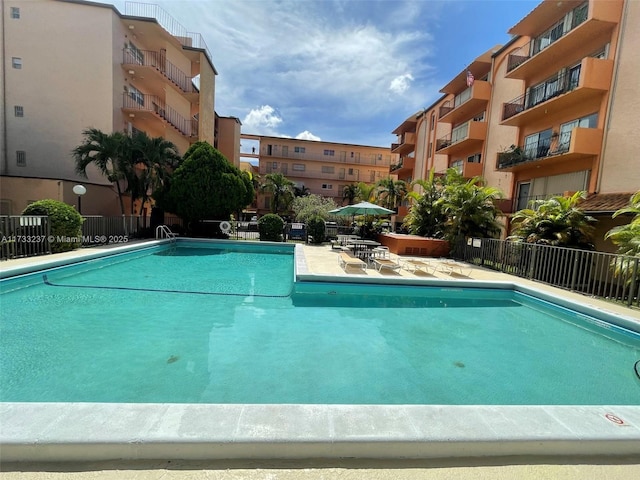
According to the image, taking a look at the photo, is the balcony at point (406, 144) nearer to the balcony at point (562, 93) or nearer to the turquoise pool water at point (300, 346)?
the balcony at point (562, 93)

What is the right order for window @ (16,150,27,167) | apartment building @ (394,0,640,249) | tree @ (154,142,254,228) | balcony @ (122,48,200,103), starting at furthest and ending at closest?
Result: 1. balcony @ (122,48,200,103)
2. tree @ (154,142,254,228)
3. window @ (16,150,27,167)
4. apartment building @ (394,0,640,249)

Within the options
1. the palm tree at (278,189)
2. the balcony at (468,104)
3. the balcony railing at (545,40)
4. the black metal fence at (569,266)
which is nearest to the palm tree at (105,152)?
the palm tree at (278,189)

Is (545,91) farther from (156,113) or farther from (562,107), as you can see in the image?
(156,113)

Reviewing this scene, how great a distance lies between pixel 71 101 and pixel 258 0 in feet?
48.7

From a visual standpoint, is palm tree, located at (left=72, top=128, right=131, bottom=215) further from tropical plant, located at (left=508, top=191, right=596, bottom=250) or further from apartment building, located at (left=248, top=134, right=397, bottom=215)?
apartment building, located at (left=248, top=134, right=397, bottom=215)

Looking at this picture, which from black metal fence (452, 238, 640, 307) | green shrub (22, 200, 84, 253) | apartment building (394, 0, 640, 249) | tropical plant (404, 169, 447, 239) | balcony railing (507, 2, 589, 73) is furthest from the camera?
tropical plant (404, 169, 447, 239)

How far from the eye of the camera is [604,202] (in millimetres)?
11789

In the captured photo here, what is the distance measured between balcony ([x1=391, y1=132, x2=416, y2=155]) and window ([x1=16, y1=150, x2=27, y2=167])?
31.3 meters

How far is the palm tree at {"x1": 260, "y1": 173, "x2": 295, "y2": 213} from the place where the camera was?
35.0 metres

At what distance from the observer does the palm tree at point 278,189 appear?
115ft

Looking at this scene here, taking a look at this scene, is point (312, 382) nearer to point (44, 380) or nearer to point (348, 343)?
point (348, 343)

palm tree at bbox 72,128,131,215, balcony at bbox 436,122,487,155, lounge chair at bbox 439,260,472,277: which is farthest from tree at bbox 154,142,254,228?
balcony at bbox 436,122,487,155

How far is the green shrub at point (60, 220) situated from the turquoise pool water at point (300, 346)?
3.10m

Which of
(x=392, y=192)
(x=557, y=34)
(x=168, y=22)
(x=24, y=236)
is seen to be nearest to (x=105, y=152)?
(x=24, y=236)
